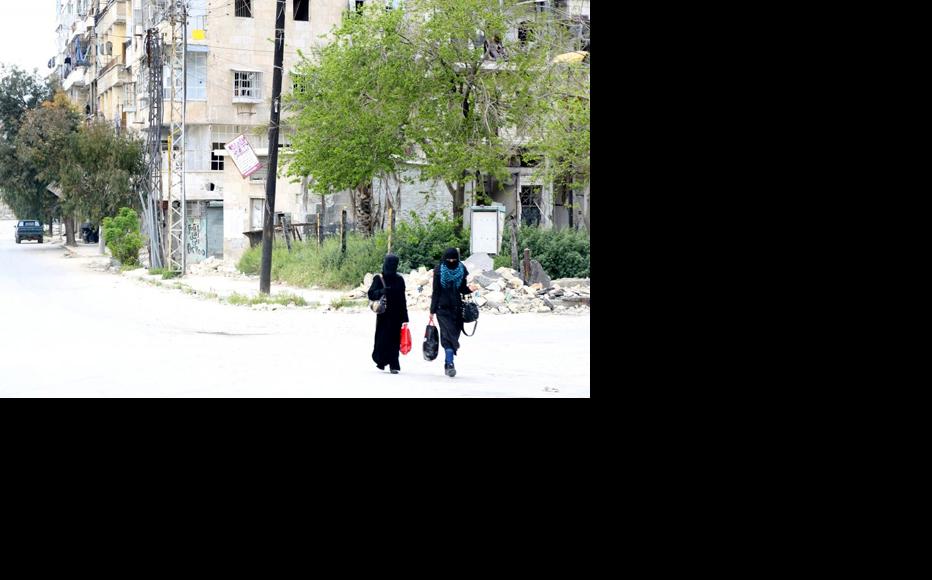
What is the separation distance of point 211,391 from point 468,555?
23.0 ft

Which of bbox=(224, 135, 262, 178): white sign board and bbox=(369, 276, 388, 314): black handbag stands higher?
bbox=(224, 135, 262, 178): white sign board

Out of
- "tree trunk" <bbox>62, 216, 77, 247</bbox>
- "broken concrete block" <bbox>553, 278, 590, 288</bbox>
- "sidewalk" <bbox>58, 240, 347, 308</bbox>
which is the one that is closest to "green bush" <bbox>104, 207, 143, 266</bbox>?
"sidewalk" <bbox>58, 240, 347, 308</bbox>

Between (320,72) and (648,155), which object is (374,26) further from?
(648,155)

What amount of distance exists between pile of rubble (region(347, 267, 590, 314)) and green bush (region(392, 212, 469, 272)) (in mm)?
1727

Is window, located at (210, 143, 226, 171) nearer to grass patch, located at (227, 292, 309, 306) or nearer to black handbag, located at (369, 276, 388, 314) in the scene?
grass patch, located at (227, 292, 309, 306)

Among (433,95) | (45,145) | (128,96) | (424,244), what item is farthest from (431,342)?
(128,96)

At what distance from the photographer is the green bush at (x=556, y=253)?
25.1 metres

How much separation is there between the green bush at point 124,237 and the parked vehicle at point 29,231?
70.8 feet

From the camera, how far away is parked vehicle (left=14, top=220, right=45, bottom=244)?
53.9 meters

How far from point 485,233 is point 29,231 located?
36.9m

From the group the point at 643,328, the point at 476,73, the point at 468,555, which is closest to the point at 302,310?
the point at 476,73

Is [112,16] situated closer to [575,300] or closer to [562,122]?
[562,122]

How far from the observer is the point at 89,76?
207ft

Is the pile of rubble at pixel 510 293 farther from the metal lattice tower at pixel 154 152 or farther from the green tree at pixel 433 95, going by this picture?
the metal lattice tower at pixel 154 152
